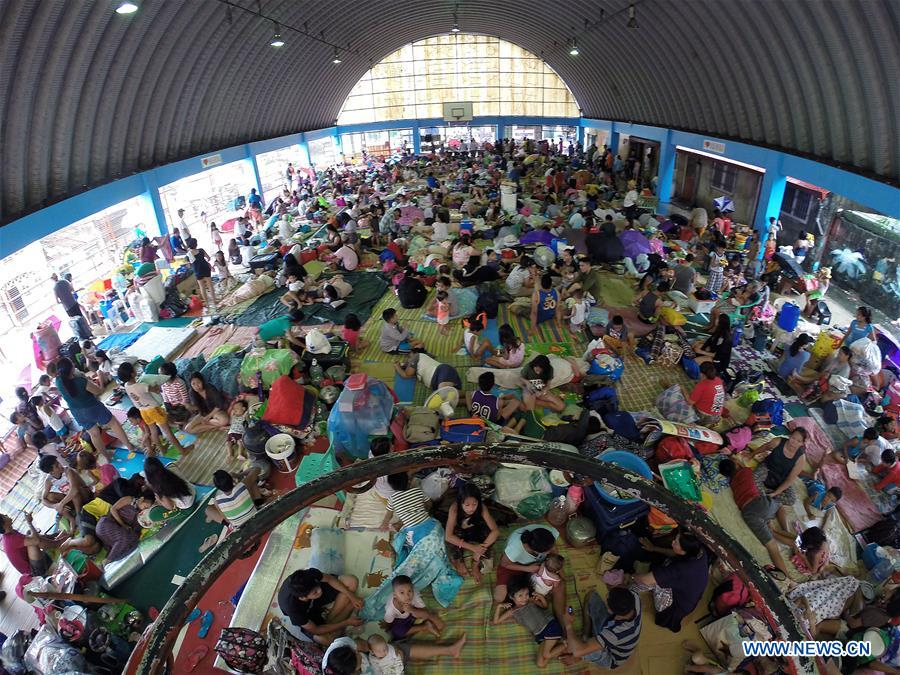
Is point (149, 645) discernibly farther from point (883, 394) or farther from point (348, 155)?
point (348, 155)

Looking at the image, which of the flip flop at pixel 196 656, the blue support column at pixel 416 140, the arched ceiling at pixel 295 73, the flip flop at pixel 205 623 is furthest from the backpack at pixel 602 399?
the blue support column at pixel 416 140

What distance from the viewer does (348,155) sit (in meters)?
35.5

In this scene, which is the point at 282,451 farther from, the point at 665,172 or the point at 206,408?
the point at 665,172

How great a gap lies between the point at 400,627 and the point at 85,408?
5.69 m

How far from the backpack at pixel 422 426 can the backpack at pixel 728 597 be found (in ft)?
11.1

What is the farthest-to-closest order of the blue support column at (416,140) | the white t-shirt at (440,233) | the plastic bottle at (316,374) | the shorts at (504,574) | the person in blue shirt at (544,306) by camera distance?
the blue support column at (416,140) < the white t-shirt at (440,233) < the person in blue shirt at (544,306) < the plastic bottle at (316,374) < the shorts at (504,574)

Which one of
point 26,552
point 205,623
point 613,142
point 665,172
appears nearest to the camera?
point 205,623

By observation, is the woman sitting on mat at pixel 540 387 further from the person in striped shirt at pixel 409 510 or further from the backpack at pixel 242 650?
the backpack at pixel 242 650

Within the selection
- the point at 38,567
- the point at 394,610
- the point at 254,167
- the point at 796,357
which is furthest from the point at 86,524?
the point at 254,167

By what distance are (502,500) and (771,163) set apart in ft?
40.3

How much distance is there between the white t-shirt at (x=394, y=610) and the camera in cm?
450

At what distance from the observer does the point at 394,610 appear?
4504 mm

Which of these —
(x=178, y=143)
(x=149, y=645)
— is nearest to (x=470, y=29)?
(x=178, y=143)

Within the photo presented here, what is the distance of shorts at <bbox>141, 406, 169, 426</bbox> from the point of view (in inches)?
278
